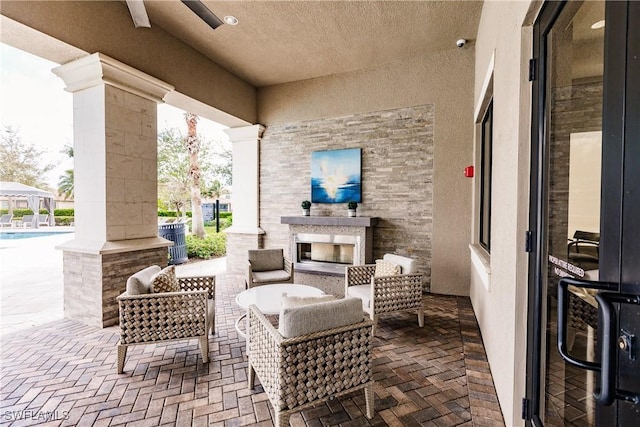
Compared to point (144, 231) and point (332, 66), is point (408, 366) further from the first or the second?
point (332, 66)

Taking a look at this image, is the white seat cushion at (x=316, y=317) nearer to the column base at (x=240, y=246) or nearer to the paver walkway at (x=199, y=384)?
the paver walkway at (x=199, y=384)

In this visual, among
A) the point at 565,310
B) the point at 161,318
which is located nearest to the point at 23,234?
the point at 161,318

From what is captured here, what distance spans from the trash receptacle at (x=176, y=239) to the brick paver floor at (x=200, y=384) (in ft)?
12.3

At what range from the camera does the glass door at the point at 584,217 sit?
857 millimetres

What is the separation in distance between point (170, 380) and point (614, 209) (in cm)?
291

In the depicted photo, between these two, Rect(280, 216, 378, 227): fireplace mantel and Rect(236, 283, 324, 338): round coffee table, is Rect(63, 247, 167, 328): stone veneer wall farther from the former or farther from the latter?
Rect(280, 216, 378, 227): fireplace mantel

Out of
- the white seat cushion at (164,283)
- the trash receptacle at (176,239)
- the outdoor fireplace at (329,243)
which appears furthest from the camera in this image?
the trash receptacle at (176,239)

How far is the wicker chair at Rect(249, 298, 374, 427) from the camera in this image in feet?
5.73

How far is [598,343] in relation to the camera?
40.3 inches

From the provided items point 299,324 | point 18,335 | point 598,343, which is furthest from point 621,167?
point 18,335

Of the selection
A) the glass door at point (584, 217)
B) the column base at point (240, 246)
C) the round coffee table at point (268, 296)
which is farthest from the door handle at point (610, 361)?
the column base at point (240, 246)

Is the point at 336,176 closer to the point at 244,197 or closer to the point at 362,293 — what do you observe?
the point at 244,197

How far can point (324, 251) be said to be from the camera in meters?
5.52

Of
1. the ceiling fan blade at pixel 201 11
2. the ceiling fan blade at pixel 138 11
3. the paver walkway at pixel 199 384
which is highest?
the ceiling fan blade at pixel 138 11
